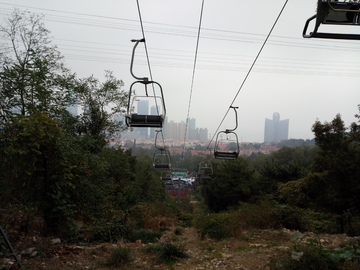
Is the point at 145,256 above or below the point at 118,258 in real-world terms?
below

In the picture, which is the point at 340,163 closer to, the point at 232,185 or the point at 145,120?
the point at 145,120

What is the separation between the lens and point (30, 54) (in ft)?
37.1

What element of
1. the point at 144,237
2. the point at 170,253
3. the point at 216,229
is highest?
the point at 170,253

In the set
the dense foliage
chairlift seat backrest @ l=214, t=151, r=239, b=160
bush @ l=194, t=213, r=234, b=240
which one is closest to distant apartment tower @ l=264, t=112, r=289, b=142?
the dense foliage

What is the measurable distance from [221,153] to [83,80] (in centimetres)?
1512

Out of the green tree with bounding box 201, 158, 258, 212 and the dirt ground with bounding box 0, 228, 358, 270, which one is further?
the green tree with bounding box 201, 158, 258, 212

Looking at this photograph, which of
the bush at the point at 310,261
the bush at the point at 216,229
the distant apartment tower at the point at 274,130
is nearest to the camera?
the bush at the point at 310,261

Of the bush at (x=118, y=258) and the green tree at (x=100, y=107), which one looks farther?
the green tree at (x=100, y=107)

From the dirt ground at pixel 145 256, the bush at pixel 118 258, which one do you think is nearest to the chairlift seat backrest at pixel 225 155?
the dirt ground at pixel 145 256

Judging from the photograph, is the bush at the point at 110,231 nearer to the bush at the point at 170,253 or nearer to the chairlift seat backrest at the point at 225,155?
the bush at the point at 170,253

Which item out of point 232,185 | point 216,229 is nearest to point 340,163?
point 216,229

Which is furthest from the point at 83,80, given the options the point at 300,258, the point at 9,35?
the point at 300,258

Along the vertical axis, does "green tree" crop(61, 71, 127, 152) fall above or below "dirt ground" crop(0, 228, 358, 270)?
above

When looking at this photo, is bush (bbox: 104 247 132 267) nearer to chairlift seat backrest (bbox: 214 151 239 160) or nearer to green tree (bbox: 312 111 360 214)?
chairlift seat backrest (bbox: 214 151 239 160)
